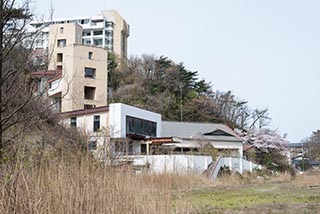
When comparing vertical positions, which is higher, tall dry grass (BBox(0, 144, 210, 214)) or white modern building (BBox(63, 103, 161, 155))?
white modern building (BBox(63, 103, 161, 155))

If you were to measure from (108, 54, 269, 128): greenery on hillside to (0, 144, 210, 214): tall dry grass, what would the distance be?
3221 cm

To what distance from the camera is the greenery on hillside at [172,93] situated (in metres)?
39.1

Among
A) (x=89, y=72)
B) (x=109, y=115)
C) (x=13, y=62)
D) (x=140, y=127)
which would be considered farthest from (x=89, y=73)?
(x=13, y=62)

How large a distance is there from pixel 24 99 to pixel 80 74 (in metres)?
29.6

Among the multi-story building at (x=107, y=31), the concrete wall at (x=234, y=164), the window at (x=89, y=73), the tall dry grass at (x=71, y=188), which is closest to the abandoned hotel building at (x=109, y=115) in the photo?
the window at (x=89, y=73)

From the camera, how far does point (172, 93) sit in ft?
134

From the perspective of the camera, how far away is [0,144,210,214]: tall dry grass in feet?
13.0

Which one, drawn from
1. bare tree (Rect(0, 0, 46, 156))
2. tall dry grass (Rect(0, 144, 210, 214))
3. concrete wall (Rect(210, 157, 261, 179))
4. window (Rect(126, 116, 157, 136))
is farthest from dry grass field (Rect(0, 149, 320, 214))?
window (Rect(126, 116, 157, 136))

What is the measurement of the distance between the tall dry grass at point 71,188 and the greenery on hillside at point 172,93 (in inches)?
1268

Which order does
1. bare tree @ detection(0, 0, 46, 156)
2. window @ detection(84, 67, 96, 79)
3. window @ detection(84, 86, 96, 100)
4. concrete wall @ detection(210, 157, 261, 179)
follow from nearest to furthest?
bare tree @ detection(0, 0, 46, 156), concrete wall @ detection(210, 157, 261, 179), window @ detection(84, 67, 96, 79), window @ detection(84, 86, 96, 100)

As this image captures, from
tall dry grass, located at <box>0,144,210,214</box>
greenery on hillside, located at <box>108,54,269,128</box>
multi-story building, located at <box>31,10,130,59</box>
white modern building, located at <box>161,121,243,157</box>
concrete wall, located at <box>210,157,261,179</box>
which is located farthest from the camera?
multi-story building, located at <box>31,10,130,59</box>

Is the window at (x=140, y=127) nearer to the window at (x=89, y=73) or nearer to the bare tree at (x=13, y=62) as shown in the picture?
the window at (x=89, y=73)

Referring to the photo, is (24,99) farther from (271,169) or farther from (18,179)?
(271,169)

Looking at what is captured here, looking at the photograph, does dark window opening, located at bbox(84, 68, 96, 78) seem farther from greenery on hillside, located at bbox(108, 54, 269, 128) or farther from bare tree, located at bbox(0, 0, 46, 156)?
bare tree, located at bbox(0, 0, 46, 156)
